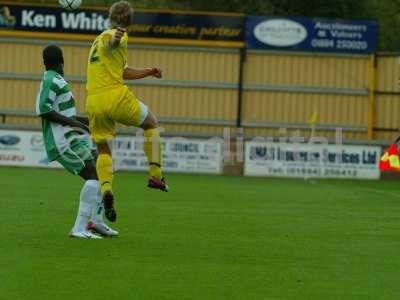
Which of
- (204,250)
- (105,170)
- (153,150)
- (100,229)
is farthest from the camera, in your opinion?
(153,150)

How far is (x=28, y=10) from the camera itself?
124 ft

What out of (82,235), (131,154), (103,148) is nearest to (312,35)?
(131,154)

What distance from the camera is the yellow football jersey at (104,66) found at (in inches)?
546

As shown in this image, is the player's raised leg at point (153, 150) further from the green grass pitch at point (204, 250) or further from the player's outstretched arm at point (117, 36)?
the player's outstretched arm at point (117, 36)

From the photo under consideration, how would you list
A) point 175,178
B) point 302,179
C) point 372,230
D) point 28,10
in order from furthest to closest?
point 28,10 → point 302,179 → point 175,178 → point 372,230

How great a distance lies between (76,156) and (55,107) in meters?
0.56

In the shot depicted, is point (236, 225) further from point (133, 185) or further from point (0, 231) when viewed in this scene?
point (133, 185)

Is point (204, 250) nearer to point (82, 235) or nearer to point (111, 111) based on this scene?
point (82, 235)

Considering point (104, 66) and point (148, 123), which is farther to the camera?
point (148, 123)

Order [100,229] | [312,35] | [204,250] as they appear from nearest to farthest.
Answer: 1. [204,250]
2. [100,229]
3. [312,35]

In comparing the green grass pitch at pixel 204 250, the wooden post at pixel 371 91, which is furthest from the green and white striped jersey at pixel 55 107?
the wooden post at pixel 371 91

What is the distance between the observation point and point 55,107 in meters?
13.5

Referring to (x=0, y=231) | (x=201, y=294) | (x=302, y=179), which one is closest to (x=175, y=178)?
(x=302, y=179)

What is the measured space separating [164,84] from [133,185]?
12.2 metres
